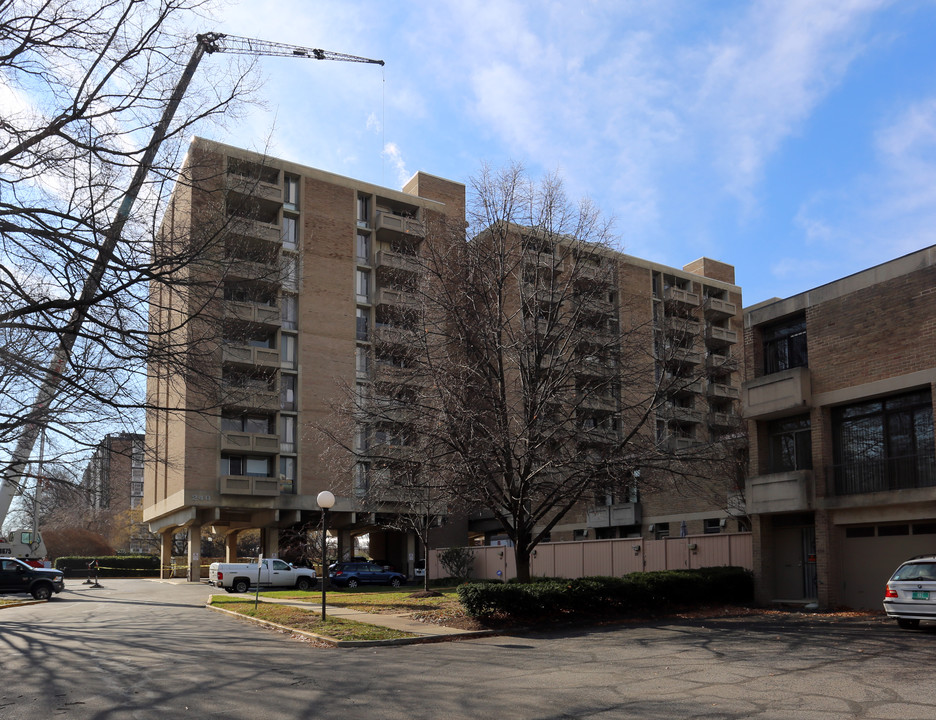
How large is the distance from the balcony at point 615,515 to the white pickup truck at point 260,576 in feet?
50.9

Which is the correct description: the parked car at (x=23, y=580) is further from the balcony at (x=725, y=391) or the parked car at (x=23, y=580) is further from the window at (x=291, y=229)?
the balcony at (x=725, y=391)

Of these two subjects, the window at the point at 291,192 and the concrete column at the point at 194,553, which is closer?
the concrete column at the point at 194,553

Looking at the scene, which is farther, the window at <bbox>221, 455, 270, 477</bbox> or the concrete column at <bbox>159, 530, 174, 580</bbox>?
the concrete column at <bbox>159, 530, 174, 580</bbox>

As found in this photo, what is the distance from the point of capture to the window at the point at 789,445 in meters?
24.5

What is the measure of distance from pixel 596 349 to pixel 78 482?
42.7 feet

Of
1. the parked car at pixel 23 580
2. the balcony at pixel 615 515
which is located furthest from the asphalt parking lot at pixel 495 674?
the balcony at pixel 615 515

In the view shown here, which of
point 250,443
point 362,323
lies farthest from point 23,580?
point 362,323

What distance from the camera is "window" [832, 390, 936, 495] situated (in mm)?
21297

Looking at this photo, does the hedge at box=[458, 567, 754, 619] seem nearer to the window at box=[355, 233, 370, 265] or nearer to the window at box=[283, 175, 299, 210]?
the window at box=[355, 233, 370, 265]

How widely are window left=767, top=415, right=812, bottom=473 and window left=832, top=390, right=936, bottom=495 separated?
1012mm

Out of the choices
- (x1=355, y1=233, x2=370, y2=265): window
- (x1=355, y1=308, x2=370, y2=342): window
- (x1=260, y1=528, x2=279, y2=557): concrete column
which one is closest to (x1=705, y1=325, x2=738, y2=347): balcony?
(x1=355, y1=308, x2=370, y2=342): window

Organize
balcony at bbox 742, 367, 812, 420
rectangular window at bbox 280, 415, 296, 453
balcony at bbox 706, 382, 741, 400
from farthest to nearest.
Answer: rectangular window at bbox 280, 415, 296, 453
balcony at bbox 706, 382, 741, 400
balcony at bbox 742, 367, 812, 420

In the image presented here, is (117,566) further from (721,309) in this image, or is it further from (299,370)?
(721,309)

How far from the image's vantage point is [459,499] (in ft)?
71.7
